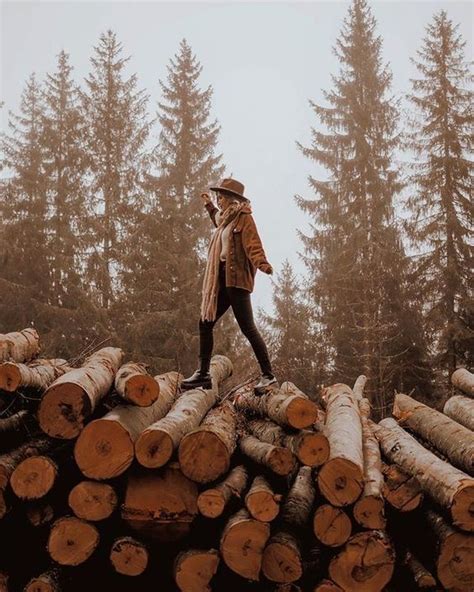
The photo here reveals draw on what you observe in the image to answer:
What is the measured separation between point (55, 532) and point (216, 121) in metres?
19.3

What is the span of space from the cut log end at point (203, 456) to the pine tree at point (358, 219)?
44.8 ft

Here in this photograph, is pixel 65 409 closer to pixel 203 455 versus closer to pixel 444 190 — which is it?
pixel 203 455

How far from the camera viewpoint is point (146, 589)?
4430 mm

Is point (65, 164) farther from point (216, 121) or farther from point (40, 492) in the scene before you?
point (40, 492)

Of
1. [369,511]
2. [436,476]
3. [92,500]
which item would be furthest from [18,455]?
[436,476]

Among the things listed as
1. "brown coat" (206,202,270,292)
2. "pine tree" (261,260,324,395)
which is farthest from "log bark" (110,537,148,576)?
"pine tree" (261,260,324,395)

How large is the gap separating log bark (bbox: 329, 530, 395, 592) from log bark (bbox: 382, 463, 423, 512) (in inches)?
12.2

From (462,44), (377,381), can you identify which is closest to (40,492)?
(377,381)

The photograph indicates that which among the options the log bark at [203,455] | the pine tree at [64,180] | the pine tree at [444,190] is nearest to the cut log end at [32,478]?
the log bark at [203,455]

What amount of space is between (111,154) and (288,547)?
19.1 metres

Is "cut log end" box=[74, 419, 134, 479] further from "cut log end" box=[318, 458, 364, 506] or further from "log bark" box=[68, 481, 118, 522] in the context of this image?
"cut log end" box=[318, 458, 364, 506]

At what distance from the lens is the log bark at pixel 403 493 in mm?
4293

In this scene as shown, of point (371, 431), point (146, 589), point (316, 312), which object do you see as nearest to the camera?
point (146, 589)

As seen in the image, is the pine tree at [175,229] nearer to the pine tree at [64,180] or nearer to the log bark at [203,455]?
the pine tree at [64,180]
